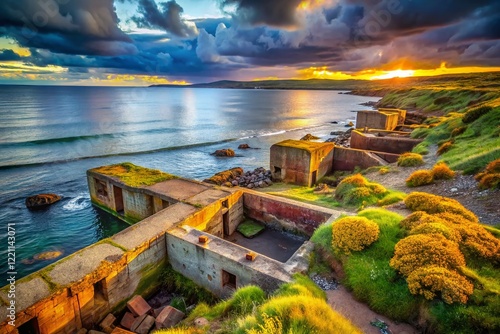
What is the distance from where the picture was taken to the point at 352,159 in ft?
81.3

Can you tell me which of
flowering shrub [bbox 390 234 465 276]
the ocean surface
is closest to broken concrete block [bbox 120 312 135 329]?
the ocean surface

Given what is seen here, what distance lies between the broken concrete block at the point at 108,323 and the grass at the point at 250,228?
753 centimetres

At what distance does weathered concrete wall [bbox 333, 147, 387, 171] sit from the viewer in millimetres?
23344

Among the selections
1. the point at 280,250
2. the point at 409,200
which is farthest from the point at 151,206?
the point at 409,200

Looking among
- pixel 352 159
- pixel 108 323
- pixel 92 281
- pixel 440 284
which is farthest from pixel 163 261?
pixel 352 159

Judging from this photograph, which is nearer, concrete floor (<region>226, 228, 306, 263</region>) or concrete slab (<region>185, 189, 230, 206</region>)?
concrete floor (<region>226, 228, 306, 263</region>)

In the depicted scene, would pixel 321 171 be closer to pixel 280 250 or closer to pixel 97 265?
pixel 280 250

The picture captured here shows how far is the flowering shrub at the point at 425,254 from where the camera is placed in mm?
7627

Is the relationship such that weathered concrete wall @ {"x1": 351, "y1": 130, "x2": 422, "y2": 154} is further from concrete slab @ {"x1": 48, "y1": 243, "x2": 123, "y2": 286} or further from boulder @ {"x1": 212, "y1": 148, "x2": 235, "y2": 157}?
concrete slab @ {"x1": 48, "y1": 243, "x2": 123, "y2": 286}

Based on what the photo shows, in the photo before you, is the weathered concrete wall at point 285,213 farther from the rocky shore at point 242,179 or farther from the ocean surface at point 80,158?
the ocean surface at point 80,158

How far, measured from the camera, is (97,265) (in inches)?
383

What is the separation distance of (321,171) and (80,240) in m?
18.4

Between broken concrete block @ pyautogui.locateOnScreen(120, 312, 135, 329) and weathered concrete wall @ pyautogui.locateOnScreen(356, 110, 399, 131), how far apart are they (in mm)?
34598

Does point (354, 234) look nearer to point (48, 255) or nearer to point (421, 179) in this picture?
point (421, 179)
